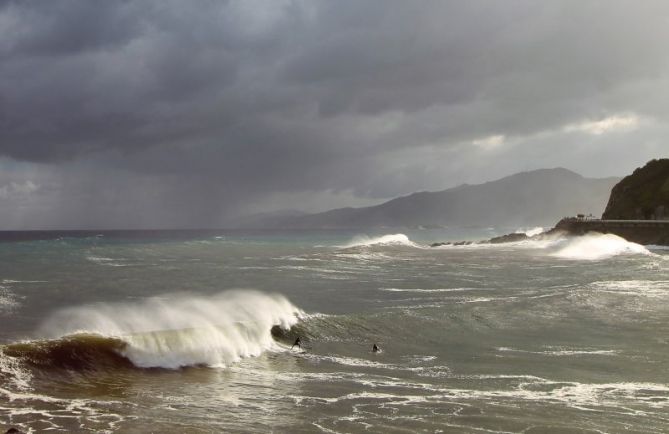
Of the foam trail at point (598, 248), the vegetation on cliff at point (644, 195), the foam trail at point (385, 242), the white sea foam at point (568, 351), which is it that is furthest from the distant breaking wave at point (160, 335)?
the vegetation on cliff at point (644, 195)

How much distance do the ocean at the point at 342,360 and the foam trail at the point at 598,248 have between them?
1317 inches

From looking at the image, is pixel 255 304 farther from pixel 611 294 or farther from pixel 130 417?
pixel 611 294

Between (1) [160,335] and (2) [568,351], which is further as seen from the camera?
(2) [568,351]

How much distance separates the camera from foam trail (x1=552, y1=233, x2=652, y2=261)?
235ft

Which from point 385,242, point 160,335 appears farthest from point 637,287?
point 385,242

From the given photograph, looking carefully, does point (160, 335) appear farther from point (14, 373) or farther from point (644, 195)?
point (644, 195)

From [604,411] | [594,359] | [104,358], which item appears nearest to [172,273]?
[104,358]

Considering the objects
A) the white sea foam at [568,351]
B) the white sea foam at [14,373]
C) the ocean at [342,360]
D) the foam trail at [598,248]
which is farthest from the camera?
the foam trail at [598,248]

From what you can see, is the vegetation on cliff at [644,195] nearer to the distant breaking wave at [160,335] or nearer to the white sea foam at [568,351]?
the white sea foam at [568,351]

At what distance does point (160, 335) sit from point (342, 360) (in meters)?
6.31

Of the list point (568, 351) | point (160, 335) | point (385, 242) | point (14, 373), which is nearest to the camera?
point (14, 373)

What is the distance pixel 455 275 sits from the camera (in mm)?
49750

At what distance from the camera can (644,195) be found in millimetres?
117000

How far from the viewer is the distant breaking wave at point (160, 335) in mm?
18844
